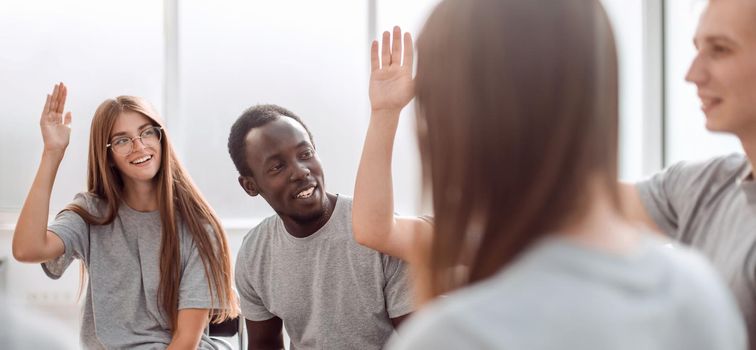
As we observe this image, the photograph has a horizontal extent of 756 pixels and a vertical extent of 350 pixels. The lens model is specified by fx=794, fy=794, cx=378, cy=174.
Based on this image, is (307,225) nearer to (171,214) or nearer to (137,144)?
(171,214)

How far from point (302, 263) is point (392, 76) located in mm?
829

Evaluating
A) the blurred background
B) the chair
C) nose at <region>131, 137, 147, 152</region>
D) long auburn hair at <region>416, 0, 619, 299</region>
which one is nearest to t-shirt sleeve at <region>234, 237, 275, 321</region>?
the chair

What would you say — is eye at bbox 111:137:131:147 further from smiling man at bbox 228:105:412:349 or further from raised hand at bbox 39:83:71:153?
smiling man at bbox 228:105:412:349

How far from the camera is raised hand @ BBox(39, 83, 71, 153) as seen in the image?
8.51 feet

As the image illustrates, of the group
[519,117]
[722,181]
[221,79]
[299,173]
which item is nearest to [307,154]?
[299,173]

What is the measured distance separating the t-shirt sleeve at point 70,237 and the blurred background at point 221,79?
977mm

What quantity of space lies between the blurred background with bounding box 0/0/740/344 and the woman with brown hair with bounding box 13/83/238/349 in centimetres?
108

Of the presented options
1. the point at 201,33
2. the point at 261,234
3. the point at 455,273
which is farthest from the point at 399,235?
the point at 201,33

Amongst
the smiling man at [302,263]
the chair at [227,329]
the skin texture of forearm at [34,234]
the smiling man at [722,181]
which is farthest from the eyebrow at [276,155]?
the smiling man at [722,181]

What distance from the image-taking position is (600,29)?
64 centimetres

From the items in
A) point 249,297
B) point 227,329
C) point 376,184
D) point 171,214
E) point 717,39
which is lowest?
point 227,329

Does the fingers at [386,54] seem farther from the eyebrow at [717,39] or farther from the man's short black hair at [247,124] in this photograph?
the man's short black hair at [247,124]

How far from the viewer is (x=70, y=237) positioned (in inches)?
97.1

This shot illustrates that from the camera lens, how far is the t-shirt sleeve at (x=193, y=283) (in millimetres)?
2400
